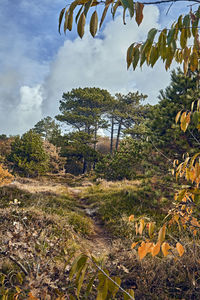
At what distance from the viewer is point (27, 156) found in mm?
20375

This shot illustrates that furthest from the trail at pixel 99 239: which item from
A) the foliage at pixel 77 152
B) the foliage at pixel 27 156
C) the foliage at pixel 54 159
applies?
the foliage at pixel 77 152

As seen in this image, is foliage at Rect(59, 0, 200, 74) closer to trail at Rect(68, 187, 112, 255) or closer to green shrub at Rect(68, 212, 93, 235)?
trail at Rect(68, 187, 112, 255)

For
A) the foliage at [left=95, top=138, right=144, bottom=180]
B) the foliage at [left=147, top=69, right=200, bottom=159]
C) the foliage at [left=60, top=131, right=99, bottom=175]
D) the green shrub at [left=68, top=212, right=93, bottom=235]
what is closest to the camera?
the green shrub at [left=68, top=212, right=93, bottom=235]

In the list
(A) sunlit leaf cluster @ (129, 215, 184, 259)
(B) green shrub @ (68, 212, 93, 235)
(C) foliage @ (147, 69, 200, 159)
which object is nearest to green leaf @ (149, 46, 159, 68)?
(A) sunlit leaf cluster @ (129, 215, 184, 259)

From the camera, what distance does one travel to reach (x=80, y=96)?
32438mm

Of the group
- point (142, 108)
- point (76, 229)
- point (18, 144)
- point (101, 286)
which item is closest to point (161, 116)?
point (76, 229)

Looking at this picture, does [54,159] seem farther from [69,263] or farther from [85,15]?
[85,15]

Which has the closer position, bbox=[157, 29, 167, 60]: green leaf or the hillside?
bbox=[157, 29, 167, 60]: green leaf

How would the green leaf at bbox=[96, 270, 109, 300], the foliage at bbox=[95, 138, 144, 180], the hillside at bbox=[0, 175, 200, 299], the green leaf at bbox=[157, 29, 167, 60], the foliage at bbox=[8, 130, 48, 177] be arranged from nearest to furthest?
the green leaf at bbox=[96, 270, 109, 300]
the green leaf at bbox=[157, 29, 167, 60]
the hillside at bbox=[0, 175, 200, 299]
the foliage at bbox=[95, 138, 144, 180]
the foliage at bbox=[8, 130, 48, 177]

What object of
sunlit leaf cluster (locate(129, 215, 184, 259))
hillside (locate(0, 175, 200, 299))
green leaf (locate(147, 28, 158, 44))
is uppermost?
green leaf (locate(147, 28, 158, 44))

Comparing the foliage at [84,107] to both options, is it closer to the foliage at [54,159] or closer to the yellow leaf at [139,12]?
the foliage at [54,159]

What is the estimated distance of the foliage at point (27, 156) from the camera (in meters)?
19.8

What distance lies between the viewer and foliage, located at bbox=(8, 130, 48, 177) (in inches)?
778

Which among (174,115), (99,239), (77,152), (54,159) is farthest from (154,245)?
(77,152)
